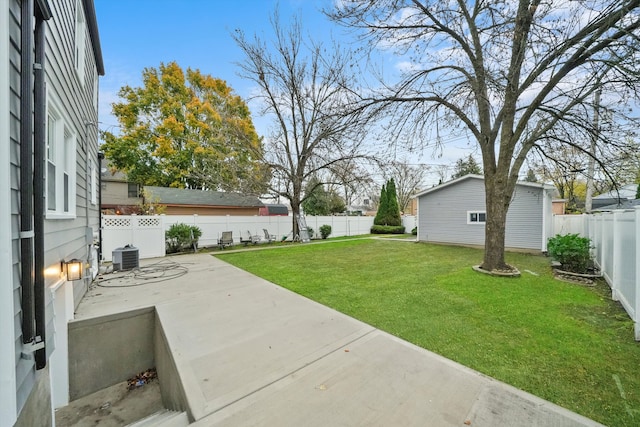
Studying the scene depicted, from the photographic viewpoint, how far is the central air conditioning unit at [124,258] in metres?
6.91

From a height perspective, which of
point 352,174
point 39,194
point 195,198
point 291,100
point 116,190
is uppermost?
point 291,100

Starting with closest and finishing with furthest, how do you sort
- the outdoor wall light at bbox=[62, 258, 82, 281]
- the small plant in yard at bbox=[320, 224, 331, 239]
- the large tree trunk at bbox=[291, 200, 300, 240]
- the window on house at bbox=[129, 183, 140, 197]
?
1. the outdoor wall light at bbox=[62, 258, 82, 281]
2. the large tree trunk at bbox=[291, 200, 300, 240]
3. the small plant in yard at bbox=[320, 224, 331, 239]
4. the window on house at bbox=[129, 183, 140, 197]

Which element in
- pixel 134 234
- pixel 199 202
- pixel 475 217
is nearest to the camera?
pixel 134 234

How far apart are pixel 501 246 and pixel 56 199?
860cm

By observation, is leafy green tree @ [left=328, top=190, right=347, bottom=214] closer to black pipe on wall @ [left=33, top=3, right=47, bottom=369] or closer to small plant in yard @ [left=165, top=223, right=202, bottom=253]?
small plant in yard @ [left=165, top=223, right=202, bottom=253]

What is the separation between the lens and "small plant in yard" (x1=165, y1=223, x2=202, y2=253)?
10438 millimetres

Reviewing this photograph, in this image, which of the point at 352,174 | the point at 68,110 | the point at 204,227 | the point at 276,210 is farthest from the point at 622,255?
the point at 276,210

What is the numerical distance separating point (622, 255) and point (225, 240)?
40.2ft

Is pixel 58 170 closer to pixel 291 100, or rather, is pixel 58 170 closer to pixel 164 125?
pixel 291 100

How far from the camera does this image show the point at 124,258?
6977 mm

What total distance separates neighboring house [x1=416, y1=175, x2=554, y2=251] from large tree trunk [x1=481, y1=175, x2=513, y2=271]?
4.87 metres

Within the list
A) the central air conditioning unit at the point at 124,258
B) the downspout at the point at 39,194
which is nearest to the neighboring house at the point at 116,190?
the central air conditioning unit at the point at 124,258

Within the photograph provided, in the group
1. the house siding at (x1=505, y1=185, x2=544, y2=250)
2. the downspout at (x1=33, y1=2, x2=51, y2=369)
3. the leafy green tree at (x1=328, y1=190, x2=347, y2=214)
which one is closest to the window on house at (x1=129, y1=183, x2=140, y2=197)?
the leafy green tree at (x1=328, y1=190, x2=347, y2=214)

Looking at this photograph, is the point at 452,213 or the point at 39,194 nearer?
the point at 39,194
